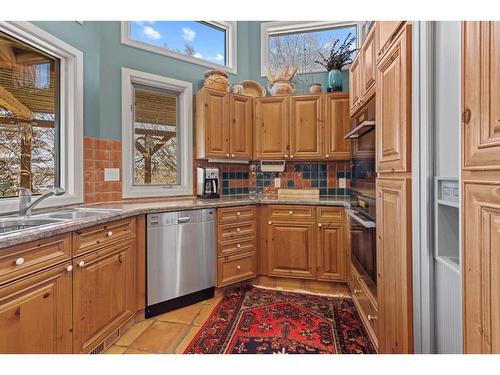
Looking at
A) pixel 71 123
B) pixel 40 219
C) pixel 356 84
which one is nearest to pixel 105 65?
pixel 71 123

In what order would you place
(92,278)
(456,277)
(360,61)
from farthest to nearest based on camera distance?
1. (360,61)
2. (92,278)
3. (456,277)

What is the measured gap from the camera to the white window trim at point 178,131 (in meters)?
2.75

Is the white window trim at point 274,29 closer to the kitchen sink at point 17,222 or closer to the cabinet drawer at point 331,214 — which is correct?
the cabinet drawer at point 331,214

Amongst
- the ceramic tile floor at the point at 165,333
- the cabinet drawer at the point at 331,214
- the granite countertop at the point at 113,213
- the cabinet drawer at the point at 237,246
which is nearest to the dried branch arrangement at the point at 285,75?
the granite countertop at the point at 113,213

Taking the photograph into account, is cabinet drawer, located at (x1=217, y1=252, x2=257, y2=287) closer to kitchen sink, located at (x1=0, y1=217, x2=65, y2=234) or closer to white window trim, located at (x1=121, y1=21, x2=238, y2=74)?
kitchen sink, located at (x1=0, y1=217, x2=65, y2=234)

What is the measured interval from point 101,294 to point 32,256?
0.61 m

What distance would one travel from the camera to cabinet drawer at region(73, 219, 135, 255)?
1.57 meters

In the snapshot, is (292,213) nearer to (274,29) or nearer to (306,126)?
(306,126)

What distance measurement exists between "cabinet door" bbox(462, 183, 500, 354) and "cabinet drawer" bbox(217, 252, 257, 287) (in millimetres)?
2088

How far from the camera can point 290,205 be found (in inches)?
114

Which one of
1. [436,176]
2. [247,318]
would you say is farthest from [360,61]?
[247,318]

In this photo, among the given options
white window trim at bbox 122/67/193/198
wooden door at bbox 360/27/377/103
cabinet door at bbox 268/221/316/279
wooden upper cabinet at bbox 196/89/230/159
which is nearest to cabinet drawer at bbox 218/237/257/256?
cabinet door at bbox 268/221/316/279
